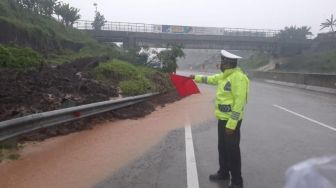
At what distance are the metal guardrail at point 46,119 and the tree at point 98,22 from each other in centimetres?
6048

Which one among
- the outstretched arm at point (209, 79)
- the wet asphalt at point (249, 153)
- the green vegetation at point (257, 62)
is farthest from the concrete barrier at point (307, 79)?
the green vegetation at point (257, 62)

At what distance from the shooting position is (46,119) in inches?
339

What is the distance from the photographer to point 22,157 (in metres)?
7.85

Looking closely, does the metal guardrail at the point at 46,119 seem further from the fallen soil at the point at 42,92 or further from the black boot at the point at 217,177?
the black boot at the point at 217,177

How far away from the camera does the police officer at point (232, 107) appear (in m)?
6.23

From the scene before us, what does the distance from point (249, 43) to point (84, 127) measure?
226 feet

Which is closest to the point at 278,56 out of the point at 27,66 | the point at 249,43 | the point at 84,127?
the point at 249,43

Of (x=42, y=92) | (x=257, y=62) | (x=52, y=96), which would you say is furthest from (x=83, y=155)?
(x=257, y=62)

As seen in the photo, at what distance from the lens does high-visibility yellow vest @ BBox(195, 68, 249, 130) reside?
6.21 meters

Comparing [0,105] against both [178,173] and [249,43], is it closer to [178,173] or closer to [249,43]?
[178,173]

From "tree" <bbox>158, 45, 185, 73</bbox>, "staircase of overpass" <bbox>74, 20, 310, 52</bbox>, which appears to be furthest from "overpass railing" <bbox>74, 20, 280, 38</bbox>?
"tree" <bbox>158, 45, 185, 73</bbox>

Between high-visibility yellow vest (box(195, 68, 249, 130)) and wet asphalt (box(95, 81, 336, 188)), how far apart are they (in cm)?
95

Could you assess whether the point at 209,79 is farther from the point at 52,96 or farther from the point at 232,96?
the point at 52,96

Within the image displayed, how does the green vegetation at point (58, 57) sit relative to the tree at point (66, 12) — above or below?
below
